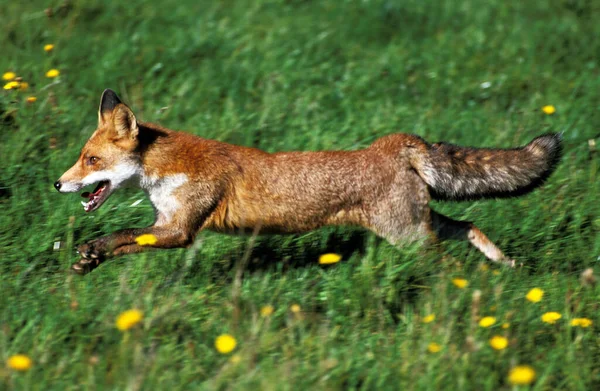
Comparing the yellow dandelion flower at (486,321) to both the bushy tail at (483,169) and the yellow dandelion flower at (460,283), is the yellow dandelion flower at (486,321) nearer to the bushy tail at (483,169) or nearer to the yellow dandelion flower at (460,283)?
the yellow dandelion flower at (460,283)

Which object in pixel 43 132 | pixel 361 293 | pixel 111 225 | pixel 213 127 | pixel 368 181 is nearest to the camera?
pixel 361 293

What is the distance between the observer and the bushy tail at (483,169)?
19.2 ft

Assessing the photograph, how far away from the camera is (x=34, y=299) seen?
511 centimetres

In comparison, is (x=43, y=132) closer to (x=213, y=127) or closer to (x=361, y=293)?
(x=213, y=127)

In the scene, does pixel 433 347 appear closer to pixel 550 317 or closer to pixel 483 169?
pixel 550 317

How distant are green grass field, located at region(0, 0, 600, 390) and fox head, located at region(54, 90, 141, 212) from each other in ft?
1.27

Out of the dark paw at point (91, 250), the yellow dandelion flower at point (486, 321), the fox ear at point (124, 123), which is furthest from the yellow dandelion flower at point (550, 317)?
the fox ear at point (124, 123)

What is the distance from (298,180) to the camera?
590 cm

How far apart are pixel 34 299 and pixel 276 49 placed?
196 inches

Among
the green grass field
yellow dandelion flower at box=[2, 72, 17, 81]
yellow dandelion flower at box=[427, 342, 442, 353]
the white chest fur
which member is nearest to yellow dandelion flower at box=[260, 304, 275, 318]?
the green grass field

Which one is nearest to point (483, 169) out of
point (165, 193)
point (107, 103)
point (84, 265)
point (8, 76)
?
point (165, 193)

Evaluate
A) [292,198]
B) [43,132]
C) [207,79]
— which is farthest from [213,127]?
[292,198]

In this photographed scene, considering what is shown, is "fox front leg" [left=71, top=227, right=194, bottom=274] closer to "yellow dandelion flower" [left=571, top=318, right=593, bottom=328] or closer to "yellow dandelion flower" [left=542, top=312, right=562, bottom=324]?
"yellow dandelion flower" [left=542, top=312, right=562, bottom=324]

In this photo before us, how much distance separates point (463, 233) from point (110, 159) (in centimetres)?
257
